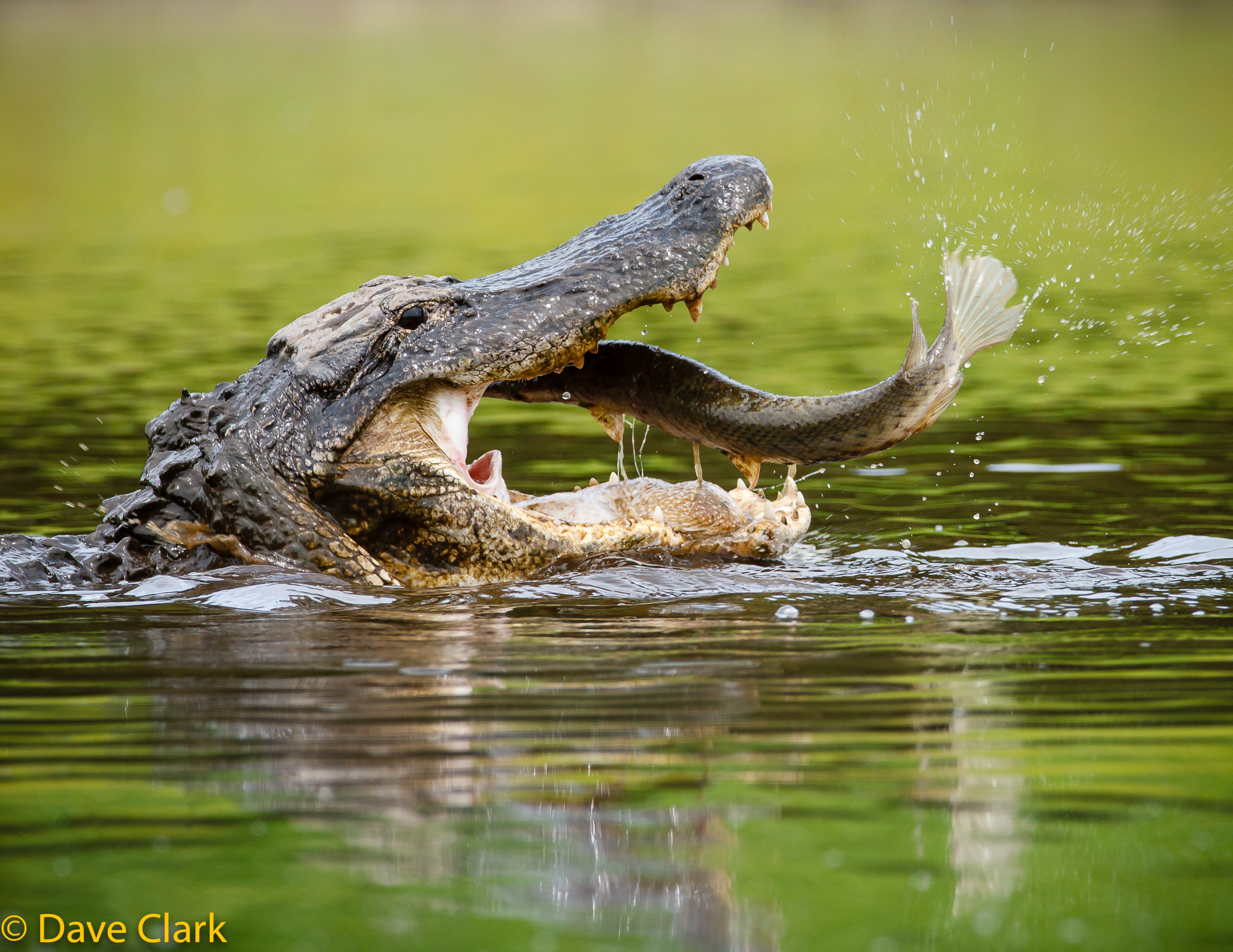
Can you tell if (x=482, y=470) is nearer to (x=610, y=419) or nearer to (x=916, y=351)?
(x=610, y=419)

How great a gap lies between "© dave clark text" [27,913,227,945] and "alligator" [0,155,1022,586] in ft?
8.99

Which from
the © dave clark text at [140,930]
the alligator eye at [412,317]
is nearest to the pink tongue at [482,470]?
the alligator eye at [412,317]

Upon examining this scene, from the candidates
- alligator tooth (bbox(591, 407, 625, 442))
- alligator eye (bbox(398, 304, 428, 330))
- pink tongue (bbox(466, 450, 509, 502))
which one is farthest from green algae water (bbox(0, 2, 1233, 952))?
alligator eye (bbox(398, 304, 428, 330))

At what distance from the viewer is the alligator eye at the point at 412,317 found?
19.2 feet

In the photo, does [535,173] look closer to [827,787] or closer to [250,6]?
[827,787]

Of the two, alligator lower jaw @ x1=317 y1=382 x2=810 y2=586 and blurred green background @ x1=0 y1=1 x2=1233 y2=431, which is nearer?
alligator lower jaw @ x1=317 y1=382 x2=810 y2=586

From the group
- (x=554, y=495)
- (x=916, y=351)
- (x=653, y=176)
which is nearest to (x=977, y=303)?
(x=916, y=351)

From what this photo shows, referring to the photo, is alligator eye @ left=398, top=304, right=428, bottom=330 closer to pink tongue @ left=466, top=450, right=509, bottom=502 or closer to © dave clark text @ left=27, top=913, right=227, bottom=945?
pink tongue @ left=466, top=450, right=509, bottom=502

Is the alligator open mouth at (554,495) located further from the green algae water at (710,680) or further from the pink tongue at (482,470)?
the green algae water at (710,680)

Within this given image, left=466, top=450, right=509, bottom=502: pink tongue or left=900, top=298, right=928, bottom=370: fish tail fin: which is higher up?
left=900, top=298, right=928, bottom=370: fish tail fin

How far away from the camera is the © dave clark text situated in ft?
10.3

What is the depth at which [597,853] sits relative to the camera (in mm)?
3363

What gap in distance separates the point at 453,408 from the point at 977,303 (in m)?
1.96

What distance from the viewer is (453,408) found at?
599cm
